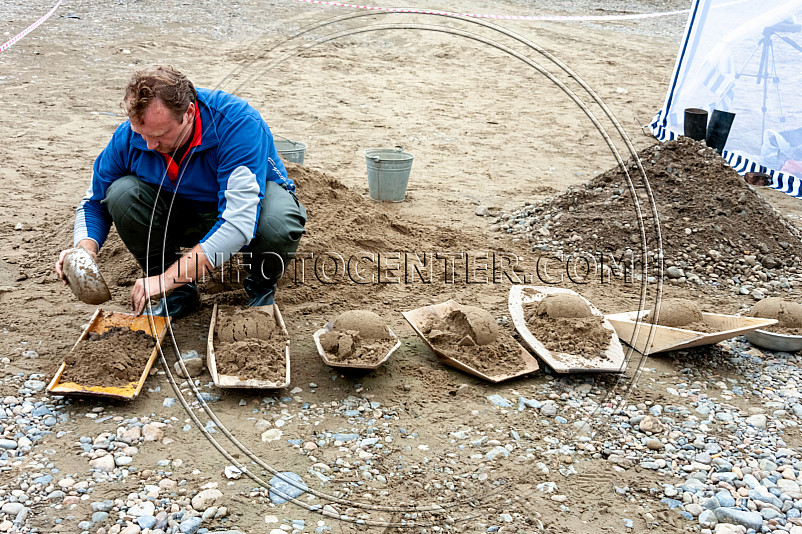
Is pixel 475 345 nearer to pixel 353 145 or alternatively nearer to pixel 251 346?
pixel 251 346

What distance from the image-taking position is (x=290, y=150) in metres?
4.60

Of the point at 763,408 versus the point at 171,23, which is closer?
the point at 763,408

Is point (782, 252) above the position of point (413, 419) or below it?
above

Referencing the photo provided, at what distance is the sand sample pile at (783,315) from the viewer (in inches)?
126

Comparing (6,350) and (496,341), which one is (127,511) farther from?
(496,341)

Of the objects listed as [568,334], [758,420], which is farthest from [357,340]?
[758,420]

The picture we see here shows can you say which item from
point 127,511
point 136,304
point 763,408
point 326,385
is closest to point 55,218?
point 136,304

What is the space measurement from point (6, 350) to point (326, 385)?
1373 millimetres

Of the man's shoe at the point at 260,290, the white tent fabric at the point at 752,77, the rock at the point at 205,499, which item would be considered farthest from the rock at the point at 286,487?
the white tent fabric at the point at 752,77

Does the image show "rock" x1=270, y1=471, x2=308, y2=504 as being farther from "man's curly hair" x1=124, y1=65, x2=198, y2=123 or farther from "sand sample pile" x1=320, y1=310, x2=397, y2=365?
"man's curly hair" x1=124, y1=65, x2=198, y2=123

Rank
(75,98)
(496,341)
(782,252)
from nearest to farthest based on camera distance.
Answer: (496,341) < (782,252) < (75,98)

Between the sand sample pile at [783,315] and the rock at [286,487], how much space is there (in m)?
2.32

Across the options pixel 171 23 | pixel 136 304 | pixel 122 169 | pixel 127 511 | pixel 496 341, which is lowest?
pixel 127 511

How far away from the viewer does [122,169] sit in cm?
298
